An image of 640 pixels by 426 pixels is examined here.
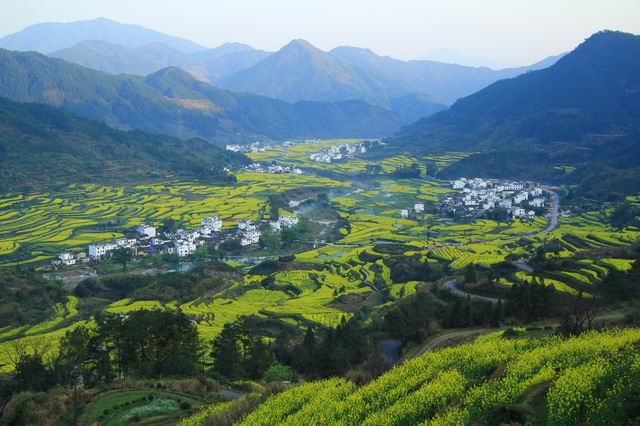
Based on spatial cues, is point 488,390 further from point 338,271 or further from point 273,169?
point 273,169

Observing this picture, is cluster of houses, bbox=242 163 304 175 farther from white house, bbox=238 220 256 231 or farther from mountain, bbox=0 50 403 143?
mountain, bbox=0 50 403 143

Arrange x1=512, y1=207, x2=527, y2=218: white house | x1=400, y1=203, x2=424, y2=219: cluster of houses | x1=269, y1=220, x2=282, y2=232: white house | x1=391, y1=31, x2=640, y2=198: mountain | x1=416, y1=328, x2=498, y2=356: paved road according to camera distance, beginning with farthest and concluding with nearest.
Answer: x1=391, y1=31, x2=640, y2=198: mountain, x1=400, y1=203, x2=424, y2=219: cluster of houses, x1=512, y1=207, x2=527, y2=218: white house, x1=269, y1=220, x2=282, y2=232: white house, x1=416, y1=328, x2=498, y2=356: paved road

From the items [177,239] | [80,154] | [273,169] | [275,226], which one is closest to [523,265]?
[275,226]

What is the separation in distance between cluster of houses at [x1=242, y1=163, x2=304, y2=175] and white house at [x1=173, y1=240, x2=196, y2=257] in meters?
50.1

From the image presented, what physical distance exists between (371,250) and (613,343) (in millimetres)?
35975

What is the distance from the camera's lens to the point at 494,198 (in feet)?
235

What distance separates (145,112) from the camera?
16512 centimetres

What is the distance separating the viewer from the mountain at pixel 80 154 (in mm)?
80875

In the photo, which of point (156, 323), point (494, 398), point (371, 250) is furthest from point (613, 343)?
point (371, 250)

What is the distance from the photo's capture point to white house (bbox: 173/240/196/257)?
167 feet

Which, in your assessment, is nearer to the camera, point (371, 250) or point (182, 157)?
point (371, 250)

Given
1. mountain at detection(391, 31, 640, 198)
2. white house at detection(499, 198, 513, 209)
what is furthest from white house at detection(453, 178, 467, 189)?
white house at detection(499, 198, 513, 209)

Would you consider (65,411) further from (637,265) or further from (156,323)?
(637,265)

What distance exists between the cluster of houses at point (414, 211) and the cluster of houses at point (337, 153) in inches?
1973
